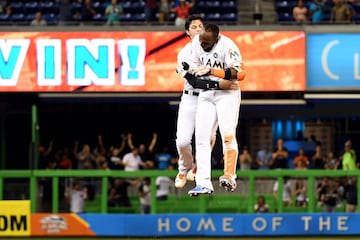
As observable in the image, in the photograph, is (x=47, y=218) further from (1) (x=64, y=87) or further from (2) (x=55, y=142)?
(2) (x=55, y=142)

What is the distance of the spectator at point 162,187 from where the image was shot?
24.8 meters

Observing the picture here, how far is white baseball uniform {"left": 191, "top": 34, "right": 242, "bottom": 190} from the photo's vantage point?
1145 centimetres

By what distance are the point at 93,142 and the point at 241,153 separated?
5314 millimetres

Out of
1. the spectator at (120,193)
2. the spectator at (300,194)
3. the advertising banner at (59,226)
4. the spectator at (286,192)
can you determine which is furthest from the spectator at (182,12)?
the advertising banner at (59,226)

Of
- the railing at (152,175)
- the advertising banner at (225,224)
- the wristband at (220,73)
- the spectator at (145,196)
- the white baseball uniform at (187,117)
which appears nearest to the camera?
the wristband at (220,73)

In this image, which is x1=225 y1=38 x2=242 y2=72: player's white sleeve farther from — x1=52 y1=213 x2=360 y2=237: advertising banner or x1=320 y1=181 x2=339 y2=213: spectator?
x1=52 y1=213 x2=360 y2=237: advertising banner

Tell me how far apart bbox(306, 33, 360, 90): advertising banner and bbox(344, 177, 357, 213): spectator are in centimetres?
251

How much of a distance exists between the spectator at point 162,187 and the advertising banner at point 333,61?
4132mm

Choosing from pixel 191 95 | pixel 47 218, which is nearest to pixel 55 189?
pixel 47 218

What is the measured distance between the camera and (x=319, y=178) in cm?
2473

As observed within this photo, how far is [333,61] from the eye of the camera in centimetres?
2616

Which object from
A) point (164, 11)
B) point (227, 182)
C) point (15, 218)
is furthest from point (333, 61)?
point (227, 182)

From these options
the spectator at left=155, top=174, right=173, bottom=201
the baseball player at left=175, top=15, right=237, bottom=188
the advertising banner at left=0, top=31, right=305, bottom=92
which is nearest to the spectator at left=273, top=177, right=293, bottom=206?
the spectator at left=155, top=174, right=173, bottom=201

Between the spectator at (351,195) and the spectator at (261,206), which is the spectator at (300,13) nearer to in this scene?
the spectator at (351,195)
